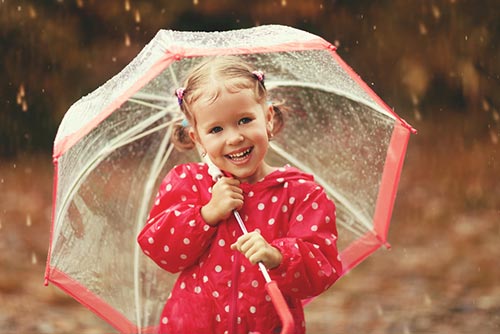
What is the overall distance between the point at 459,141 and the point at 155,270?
13.2ft

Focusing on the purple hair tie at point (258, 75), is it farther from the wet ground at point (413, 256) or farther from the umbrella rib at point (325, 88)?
the wet ground at point (413, 256)

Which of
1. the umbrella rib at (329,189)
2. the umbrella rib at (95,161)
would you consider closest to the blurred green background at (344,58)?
the umbrella rib at (329,189)

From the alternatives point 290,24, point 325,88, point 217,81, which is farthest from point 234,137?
point 290,24

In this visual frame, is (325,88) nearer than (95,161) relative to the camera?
No

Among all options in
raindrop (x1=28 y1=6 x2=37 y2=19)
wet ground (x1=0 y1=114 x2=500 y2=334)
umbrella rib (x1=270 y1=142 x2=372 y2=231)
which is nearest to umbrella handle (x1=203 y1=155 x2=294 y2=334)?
umbrella rib (x1=270 y1=142 x2=372 y2=231)

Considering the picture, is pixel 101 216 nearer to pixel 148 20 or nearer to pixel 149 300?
pixel 149 300

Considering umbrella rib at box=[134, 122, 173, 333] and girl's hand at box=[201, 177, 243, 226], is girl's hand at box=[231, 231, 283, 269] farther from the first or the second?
umbrella rib at box=[134, 122, 173, 333]

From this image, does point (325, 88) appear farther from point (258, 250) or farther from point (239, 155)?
point (258, 250)

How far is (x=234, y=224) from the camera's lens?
2238mm

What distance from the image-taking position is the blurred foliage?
6215mm

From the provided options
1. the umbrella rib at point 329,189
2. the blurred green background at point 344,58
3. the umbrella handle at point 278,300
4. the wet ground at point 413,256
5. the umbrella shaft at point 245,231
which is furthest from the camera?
the blurred green background at point 344,58

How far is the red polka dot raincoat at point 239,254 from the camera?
7.16 feet

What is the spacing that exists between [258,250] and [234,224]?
0.20 metres

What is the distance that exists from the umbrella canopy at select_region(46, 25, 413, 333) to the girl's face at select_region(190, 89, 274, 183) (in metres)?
0.17
